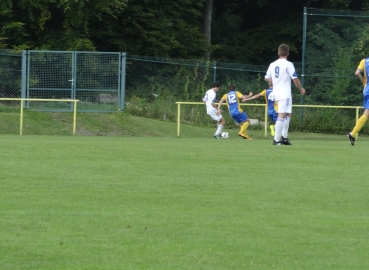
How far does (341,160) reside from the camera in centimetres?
1415

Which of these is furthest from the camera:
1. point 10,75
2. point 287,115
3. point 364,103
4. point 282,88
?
point 10,75

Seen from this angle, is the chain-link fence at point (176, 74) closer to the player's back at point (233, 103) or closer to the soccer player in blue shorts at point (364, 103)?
the player's back at point (233, 103)

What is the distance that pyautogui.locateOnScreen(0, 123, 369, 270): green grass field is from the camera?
21.1 ft

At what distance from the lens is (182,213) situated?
27.1 feet

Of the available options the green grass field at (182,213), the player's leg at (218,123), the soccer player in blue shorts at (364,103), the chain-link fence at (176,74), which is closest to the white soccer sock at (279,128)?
the soccer player in blue shorts at (364,103)

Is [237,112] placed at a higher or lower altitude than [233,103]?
lower

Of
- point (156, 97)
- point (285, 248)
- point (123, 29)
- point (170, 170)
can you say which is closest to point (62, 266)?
point (285, 248)

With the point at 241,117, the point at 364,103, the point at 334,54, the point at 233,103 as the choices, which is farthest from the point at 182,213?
the point at 334,54

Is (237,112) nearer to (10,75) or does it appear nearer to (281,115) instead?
(281,115)

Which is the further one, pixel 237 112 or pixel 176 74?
pixel 176 74

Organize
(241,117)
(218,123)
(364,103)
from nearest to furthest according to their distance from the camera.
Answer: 1. (364,103)
2. (241,117)
3. (218,123)

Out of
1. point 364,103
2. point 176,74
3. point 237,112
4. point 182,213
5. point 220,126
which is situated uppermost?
point 176,74

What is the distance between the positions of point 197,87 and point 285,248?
2728 centimetres

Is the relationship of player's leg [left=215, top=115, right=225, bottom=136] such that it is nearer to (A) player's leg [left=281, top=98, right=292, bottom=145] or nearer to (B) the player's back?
(B) the player's back
